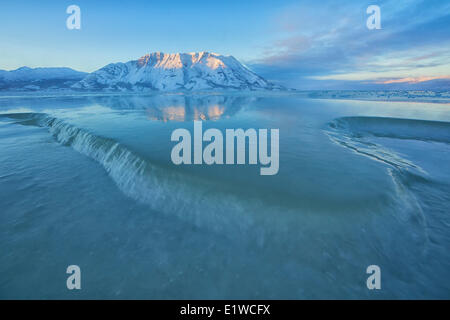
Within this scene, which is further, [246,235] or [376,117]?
[376,117]

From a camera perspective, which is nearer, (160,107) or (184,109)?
(184,109)

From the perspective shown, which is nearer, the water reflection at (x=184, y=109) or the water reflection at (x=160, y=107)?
the water reflection at (x=184, y=109)

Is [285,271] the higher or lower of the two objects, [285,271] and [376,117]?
the lower

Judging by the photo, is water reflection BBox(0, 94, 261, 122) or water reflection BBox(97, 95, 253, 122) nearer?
water reflection BBox(97, 95, 253, 122)

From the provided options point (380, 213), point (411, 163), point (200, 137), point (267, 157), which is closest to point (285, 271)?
point (380, 213)

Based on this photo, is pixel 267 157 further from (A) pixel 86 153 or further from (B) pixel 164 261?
(A) pixel 86 153

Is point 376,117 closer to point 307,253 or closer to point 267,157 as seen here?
→ point 267,157

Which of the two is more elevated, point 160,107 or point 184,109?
point 160,107
